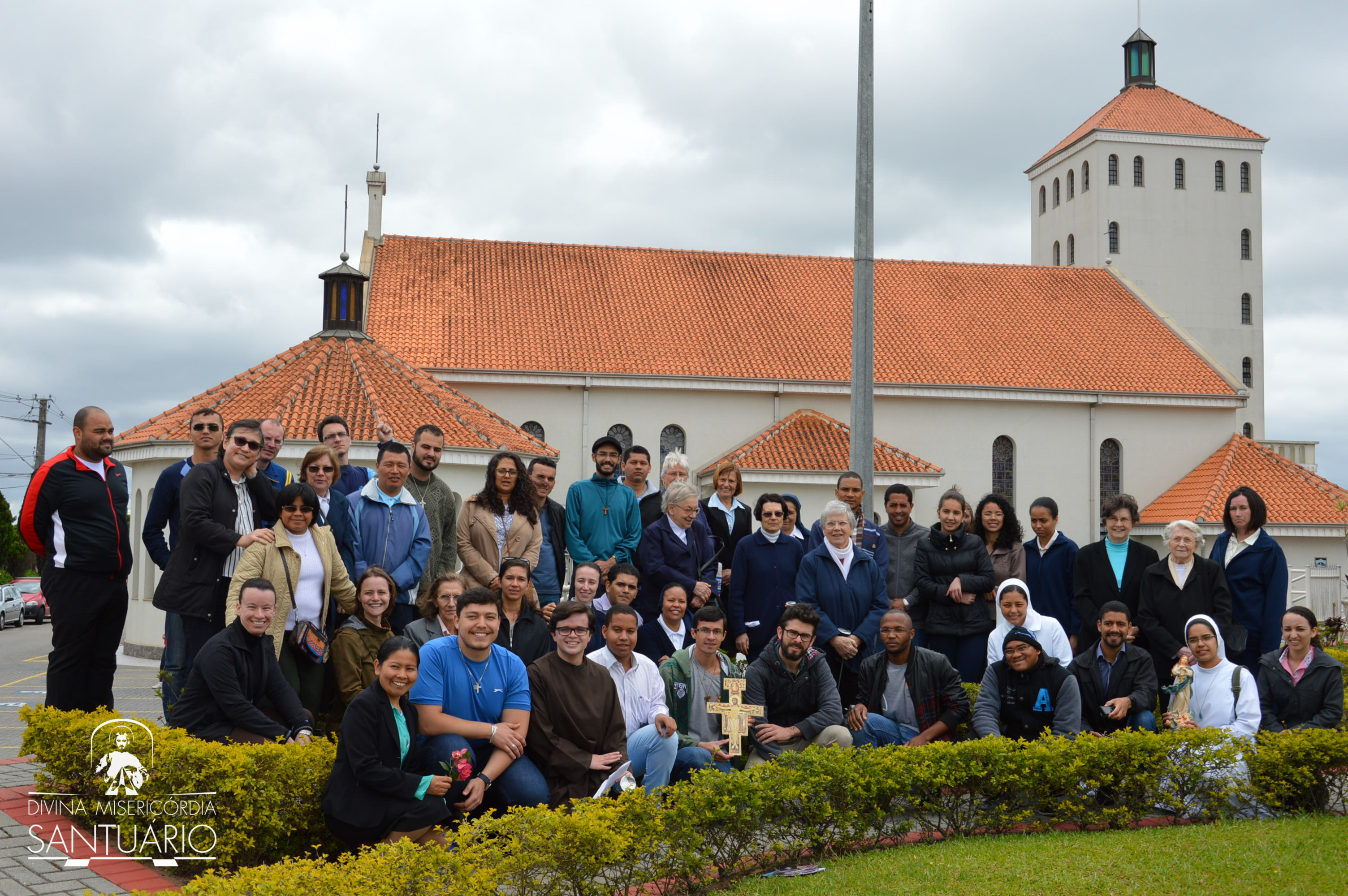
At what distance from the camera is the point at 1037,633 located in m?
8.58

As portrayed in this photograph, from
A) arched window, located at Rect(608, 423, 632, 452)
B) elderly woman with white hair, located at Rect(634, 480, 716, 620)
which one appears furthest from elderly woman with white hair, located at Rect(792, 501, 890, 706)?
arched window, located at Rect(608, 423, 632, 452)

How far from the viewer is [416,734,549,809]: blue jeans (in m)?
6.55

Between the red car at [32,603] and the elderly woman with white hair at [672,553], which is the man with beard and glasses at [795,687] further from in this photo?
the red car at [32,603]

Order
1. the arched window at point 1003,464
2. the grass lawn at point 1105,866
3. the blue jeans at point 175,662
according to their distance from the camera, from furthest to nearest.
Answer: the arched window at point 1003,464 → the blue jeans at point 175,662 → the grass lawn at point 1105,866

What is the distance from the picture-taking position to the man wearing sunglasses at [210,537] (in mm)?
7633

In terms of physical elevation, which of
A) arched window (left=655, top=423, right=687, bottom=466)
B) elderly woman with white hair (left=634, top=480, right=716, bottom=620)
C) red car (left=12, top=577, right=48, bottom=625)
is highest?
arched window (left=655, top=423, right=687, bottom=466)

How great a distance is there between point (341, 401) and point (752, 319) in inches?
568

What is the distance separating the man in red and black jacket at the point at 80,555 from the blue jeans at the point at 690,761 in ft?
13.7

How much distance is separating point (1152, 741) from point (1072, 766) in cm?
62

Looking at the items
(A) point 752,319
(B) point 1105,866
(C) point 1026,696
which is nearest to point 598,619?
(C) point 1026,696

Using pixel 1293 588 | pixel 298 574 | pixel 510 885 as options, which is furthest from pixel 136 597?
pixel 1293 588

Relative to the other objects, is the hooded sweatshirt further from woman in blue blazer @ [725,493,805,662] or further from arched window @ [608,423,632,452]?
arched window @ [608,423,632,452]

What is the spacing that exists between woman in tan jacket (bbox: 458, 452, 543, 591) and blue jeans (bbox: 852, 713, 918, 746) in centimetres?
290

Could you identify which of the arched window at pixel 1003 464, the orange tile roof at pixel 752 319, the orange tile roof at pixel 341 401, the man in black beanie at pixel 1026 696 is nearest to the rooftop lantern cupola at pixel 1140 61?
the orange tile roof at pixel 752 319
